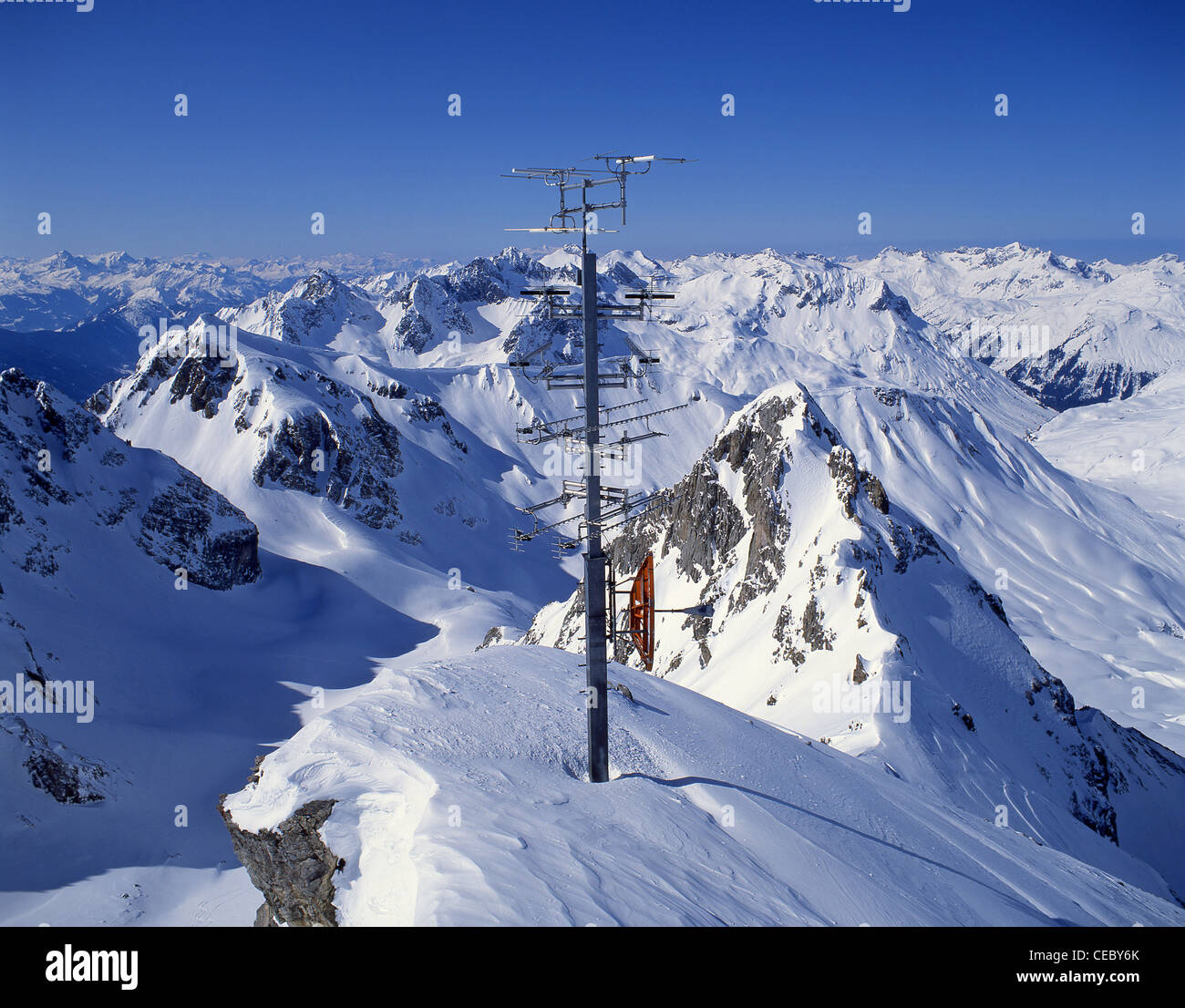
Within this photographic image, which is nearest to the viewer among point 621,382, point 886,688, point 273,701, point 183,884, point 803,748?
point 621,382

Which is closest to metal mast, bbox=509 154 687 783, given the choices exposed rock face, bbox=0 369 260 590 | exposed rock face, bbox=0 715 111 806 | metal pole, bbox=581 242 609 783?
metal pole, bbox=581 242 609 783

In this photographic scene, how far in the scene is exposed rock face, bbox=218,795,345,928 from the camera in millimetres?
10320

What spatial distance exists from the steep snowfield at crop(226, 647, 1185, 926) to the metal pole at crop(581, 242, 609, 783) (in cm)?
85

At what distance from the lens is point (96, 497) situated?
76312mm

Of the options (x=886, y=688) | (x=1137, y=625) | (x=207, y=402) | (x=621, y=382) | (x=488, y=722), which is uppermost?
(x=207, y=402)

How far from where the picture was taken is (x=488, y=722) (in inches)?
583

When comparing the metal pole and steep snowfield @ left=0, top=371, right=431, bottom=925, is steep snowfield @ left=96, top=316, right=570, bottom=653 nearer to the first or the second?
steep snowfield @ left=0, top=371, right=431, bottom=925

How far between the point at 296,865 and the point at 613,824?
4.94 m

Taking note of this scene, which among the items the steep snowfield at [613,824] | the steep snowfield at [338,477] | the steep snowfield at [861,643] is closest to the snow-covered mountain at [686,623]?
the steep snowfield at [613,824]

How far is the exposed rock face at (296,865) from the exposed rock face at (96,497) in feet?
220

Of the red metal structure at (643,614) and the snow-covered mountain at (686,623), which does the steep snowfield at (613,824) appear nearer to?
the snow-covered mountain at (686,623)

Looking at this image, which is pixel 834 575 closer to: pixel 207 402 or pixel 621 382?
pixel 621 382
